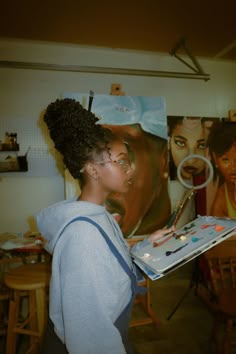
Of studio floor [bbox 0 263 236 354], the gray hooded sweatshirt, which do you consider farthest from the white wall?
the gray hooded sweatshirt

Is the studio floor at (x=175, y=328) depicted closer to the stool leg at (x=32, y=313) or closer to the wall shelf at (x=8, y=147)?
the stool leg at (x=32, y=313)

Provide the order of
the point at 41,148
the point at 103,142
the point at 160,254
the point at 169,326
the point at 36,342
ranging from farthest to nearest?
the point at 41,148 → the point at 169,326 → the point at 36,342 → the point at 160,254 → the point at 103,142

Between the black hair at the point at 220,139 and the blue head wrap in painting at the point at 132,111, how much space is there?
62 centimetres

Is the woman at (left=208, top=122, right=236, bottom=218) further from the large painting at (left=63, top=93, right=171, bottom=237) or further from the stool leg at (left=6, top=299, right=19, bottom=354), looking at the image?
the stool leg at (left=6, top=299, right=19, bottom=354)

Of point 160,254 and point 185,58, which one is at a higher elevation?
Result: point 185,58

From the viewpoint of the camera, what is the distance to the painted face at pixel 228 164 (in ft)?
8.88

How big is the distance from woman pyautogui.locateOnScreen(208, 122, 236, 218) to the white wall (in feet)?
1.57

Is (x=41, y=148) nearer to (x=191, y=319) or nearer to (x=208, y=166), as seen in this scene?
(x=208, y=166)

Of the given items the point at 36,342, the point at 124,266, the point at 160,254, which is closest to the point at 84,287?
the point at 124,266

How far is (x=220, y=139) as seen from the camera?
2.74 m

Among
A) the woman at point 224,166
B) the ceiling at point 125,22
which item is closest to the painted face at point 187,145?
the woman at point 224,166

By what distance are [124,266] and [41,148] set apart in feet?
6.72

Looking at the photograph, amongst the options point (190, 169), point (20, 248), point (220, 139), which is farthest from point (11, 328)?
point (220, 139)

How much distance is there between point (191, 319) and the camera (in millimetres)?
1979
